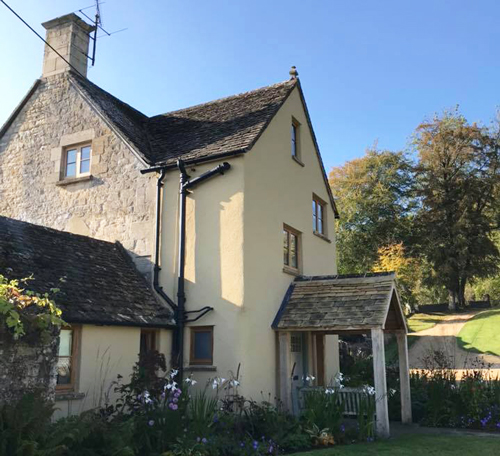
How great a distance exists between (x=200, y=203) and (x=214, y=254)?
4.51 feet

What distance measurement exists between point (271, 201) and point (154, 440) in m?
7.17

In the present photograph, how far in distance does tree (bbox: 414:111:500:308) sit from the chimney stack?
33710 millimetres

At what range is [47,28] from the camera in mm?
16672

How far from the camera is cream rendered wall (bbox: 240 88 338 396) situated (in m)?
12.2

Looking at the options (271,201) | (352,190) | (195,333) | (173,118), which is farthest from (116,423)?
(352,190)

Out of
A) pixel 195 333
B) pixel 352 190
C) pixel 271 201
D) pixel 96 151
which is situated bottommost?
pixel 195 333

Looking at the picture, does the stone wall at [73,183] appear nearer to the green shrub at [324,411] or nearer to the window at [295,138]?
the window at [295,138]

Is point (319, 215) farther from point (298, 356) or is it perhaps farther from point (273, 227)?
point (298, 356)

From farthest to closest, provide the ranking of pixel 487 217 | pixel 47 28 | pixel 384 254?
pixel 487 217 → pixel 384 254 → pixel 47 28

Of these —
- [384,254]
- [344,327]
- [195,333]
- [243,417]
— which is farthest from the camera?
[384,254]

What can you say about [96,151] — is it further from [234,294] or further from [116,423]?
[116,423]

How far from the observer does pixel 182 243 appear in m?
12.6

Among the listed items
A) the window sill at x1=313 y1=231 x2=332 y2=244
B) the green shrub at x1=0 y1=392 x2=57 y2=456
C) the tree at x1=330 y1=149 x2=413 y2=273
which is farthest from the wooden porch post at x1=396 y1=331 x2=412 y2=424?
the tree at x1=330 y1=149 x2=413 y2=273

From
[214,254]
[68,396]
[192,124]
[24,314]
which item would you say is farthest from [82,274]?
[192,124]
